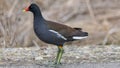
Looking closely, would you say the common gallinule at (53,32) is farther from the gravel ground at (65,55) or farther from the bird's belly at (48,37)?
the gravel ground at (65,55)

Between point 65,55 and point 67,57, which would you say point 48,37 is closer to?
point 67,57

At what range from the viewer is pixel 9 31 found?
30.2 feet

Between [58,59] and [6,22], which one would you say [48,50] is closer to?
[58,59]

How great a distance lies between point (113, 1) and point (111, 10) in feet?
1.03

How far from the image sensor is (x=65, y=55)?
7.61m

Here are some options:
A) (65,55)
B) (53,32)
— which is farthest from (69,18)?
(53,32)

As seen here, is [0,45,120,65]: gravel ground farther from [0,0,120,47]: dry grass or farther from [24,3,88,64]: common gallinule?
[0,0,120,47]: dry grass

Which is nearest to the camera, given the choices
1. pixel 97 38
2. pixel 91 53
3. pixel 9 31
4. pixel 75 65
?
pixel 75 65

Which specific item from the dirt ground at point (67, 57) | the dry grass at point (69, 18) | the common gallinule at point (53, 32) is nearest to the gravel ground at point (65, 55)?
the dirt ground at point (67, 57)

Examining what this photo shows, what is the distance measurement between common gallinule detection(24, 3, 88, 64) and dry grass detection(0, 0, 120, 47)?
1936mm

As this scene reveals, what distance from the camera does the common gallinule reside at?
6.89 m

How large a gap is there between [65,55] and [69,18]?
332 centimetres

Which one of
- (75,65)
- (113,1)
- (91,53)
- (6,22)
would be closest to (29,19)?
(6,22)

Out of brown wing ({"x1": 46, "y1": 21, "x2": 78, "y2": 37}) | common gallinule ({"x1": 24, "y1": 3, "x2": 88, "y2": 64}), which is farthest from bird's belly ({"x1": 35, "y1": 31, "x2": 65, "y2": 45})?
brown wing ({"x1": 46, "y1": 21, "x2": 78, "y2": 37})
